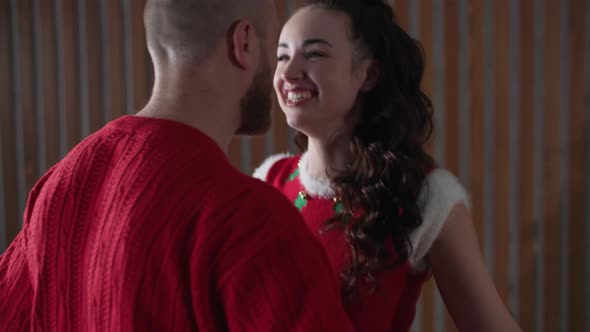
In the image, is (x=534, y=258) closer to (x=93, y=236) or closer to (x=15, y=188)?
(x=93, y=236)

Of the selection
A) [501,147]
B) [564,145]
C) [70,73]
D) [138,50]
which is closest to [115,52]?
[138,50]

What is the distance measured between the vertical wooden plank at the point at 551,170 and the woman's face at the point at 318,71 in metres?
1.39

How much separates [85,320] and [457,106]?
1863 millimetres

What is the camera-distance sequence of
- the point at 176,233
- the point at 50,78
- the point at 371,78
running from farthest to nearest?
the point at 50,78 → the point at 371,78 → the point at 176,233

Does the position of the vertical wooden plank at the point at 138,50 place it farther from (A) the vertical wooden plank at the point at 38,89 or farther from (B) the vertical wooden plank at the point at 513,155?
(B) the vertical wooden plank at the point at 513,155

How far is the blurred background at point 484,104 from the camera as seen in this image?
2250 millimetres

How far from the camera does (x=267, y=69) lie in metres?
0.81

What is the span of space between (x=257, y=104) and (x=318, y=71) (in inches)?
16.0

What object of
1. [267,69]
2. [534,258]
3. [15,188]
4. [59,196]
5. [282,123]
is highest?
[267,69]

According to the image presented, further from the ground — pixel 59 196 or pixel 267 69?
pixel 267 69

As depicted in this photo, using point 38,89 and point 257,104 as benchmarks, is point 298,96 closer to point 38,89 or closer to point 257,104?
point 257,104

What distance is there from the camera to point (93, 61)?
7.57 ft

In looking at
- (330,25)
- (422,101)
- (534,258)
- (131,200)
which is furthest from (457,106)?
(131,200)

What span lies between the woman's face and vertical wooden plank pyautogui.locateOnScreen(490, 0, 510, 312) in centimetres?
124
